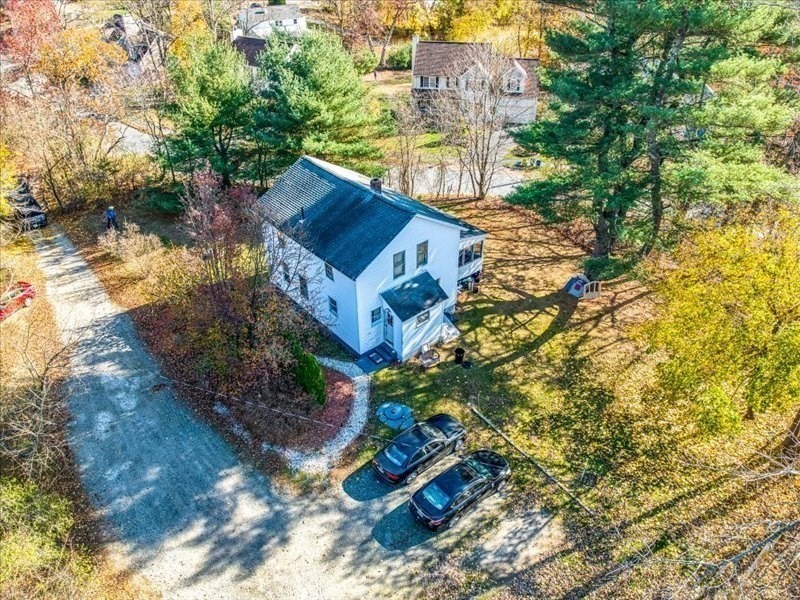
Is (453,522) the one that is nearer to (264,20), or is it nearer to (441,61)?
(441,61)

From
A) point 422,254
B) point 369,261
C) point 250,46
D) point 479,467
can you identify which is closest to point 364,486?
point 479,467

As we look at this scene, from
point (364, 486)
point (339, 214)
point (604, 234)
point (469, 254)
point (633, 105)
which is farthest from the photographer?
point (469, 254)

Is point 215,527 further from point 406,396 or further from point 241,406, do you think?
point 406,396

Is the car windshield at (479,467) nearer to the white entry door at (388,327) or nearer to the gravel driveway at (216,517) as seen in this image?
the gravel driveway at (216,517)

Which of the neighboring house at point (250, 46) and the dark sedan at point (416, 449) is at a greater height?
the neighboring house at point (250, 46)

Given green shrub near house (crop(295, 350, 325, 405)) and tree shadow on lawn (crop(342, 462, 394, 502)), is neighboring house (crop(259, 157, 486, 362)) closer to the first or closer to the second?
green shrub near house (crop(295, 350, 325, 405))

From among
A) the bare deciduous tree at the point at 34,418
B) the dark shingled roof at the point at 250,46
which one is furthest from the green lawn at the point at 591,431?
the dark shingled roof at the point at 250,46
